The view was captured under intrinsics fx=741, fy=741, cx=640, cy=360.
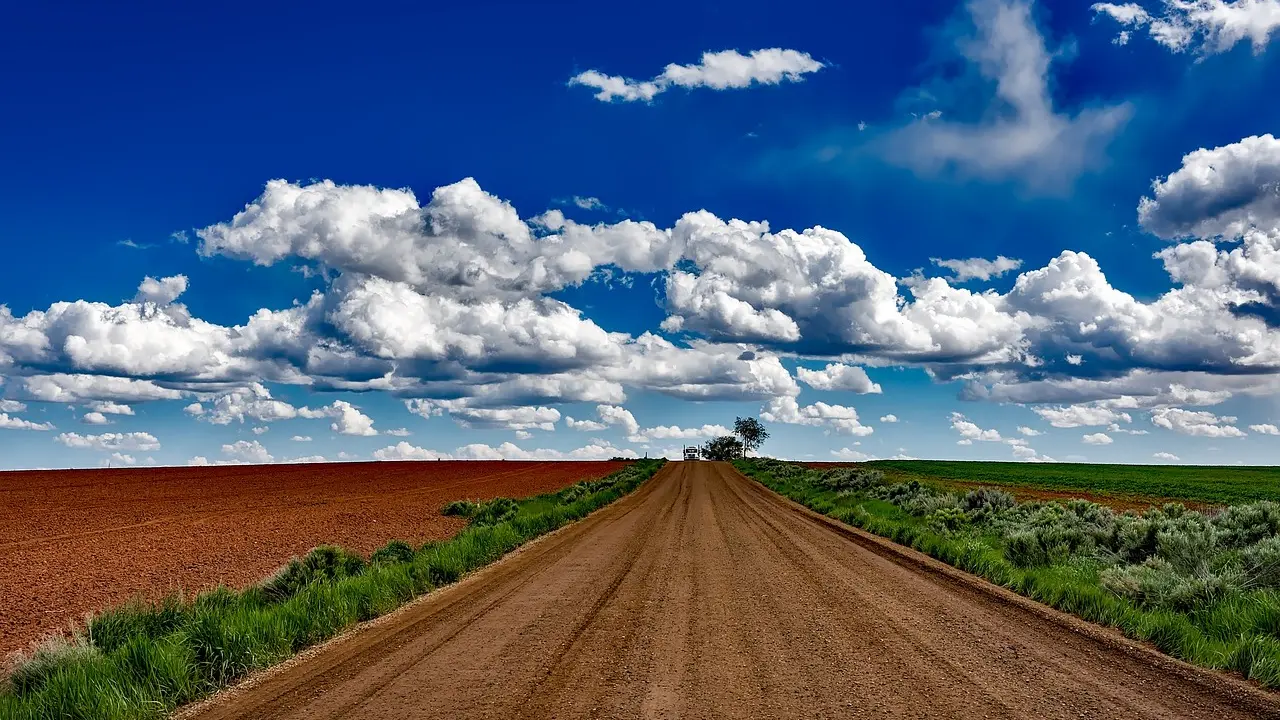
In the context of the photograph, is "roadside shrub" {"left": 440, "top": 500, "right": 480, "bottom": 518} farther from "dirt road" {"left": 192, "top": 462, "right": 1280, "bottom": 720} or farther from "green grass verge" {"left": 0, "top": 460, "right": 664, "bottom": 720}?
"dirt road" {"left": 192, "top": 462, "right": 1280, "bottom": 720}

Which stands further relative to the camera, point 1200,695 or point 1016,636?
point 1016,636

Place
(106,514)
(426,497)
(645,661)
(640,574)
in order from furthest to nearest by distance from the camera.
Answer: (426,497)
(106,514)
(640,574)
(645,661)

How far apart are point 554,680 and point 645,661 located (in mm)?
1124

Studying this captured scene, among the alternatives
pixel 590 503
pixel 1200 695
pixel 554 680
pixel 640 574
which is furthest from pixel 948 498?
pixel 554 680

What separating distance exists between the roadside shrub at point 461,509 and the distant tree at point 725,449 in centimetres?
15683

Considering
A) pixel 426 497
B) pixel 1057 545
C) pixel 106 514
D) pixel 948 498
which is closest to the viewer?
pixel 1057 545

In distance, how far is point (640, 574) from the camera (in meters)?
14.2

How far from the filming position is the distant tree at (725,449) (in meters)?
189

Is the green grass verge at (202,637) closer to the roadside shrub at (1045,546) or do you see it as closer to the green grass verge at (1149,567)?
the green grass verge at (1149,567)

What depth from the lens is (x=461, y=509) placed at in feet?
106

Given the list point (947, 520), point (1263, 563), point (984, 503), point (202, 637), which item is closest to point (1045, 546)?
point (1263, 563)

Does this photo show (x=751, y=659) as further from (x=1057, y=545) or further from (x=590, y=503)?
(x=590, y=503)

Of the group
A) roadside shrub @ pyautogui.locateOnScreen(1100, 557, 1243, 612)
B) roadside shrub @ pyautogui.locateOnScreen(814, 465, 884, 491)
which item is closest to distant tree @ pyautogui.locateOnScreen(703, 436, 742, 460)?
roadside shrub @ pyautogui.locateOnScreen(814, 465, 884, 491)

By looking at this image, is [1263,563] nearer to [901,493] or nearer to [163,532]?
[901,493]
